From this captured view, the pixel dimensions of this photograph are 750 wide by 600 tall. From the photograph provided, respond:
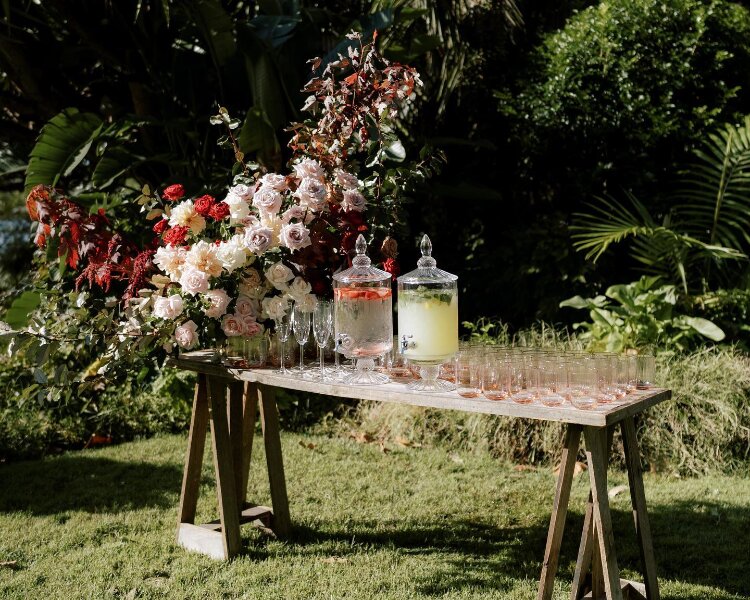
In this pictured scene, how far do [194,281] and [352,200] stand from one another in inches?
26.6

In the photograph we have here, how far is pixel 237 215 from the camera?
3.18 meters

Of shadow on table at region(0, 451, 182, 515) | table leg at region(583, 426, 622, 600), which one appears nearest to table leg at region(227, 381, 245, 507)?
shadow on table at region(0, 451, 182, 515)

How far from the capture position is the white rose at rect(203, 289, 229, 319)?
314 centimetres

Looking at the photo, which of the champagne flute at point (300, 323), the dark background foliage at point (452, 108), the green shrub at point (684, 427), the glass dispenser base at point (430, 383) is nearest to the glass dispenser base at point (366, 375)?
the glass dispenser base at point (430, 383)

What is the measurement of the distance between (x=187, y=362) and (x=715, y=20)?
492 cm

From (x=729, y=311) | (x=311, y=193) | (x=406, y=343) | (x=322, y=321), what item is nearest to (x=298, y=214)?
(x=311, y=193)

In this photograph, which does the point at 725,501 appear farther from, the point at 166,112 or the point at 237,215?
the point at 166,112

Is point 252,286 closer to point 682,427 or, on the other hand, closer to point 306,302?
point 306,302

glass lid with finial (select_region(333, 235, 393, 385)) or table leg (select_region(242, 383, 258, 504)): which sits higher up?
glass lid with finial (select_region(333, 235, 393, 385))

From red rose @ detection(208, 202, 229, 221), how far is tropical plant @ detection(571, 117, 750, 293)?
3218 mm

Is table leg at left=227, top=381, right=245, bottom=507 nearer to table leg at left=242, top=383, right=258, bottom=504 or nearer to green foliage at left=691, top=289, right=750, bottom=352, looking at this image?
table leg at left=242, top=383, right=258, bottom=504

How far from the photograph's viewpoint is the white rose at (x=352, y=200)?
321 centimetres

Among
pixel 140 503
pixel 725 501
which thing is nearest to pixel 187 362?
pixel 140 503

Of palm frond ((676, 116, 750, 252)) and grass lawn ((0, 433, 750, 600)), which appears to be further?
palm frond ((676, 116, 750, 252))
